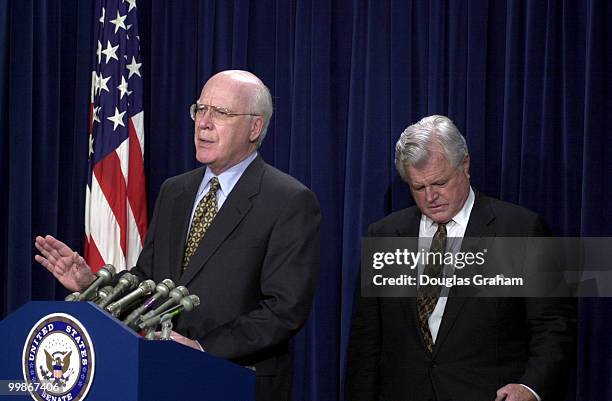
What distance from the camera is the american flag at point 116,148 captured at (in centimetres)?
411

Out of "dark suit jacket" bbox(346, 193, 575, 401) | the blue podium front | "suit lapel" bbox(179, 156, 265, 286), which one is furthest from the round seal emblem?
"dark suit jacket" bbox(346, 193, 575, 401)

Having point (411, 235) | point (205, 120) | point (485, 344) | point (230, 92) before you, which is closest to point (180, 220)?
point (205, 120)

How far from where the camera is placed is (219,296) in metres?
2.82

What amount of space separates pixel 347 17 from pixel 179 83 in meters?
0.84

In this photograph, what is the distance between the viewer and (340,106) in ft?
13.6

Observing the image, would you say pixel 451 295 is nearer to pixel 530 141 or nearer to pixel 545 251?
pixel 545 251

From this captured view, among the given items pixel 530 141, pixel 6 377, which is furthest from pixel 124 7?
pixel 6 377

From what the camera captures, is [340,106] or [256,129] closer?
[256,129]

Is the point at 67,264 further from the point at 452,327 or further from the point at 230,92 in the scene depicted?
the point at 452,327

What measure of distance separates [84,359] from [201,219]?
3.88 ft

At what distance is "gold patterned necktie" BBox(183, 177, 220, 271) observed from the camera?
294 centimetres

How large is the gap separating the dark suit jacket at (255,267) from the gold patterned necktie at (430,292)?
58cm

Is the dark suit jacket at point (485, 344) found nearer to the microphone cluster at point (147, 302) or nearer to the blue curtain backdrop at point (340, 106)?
the blue curtain backdrop at point (340, 106)

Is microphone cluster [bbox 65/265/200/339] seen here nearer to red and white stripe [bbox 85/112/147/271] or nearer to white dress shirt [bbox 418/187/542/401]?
white dress shirt [bbox 418/187/542/401]
